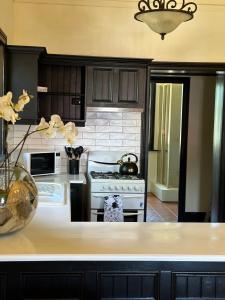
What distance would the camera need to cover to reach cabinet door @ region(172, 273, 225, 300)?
1.85 m

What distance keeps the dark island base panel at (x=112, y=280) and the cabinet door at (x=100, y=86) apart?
3179 mm

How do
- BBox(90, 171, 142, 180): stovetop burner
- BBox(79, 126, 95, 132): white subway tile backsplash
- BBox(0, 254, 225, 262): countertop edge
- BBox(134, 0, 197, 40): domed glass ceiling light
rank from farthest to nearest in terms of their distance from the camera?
BBox(79, 126, 95, 132): white subway tile backsplash
BBox(90, 171, 142, 180): stovetop burner
BBox(134, 0, 197, 40): domed glass ceiling light
BBox(0, 254, 225, 262): countertop edge

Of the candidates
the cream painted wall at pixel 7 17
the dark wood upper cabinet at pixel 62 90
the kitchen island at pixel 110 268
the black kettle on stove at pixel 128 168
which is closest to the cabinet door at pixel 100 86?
the dark wood upper cabinet at pixel 62 90

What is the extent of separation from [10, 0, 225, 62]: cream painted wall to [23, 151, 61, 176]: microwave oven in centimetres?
127

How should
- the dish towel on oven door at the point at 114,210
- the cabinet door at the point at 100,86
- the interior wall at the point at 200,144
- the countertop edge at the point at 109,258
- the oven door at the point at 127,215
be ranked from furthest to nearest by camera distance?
the interior wall at the point at 200,144 < the cabinet door at the point at 100,86 < the oven door at the point at 127,215 < the dish towel on oven door at the point at 114,210 < the countertop edge at the point at 109,258

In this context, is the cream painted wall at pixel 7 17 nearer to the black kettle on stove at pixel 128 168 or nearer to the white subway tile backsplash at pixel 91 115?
the white subway tile backsplash at pixel 91 115

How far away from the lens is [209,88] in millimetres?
6492

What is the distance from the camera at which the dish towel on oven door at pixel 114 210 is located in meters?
4.38

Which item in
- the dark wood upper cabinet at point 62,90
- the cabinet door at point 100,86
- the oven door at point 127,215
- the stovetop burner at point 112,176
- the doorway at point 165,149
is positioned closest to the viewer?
the oven door at point 127,215

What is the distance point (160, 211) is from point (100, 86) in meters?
3.07

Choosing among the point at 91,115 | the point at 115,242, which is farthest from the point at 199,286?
the point at 91,115

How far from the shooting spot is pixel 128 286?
1.85 meters

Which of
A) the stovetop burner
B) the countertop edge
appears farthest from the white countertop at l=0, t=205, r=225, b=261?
the stovetop burner

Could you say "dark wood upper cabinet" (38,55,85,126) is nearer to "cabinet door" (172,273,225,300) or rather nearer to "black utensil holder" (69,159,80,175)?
"black utensil holder" (69,159,80,175)
